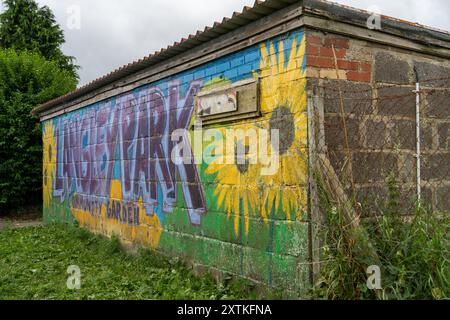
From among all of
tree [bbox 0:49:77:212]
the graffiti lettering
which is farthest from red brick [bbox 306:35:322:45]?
tree [bbox 0:49:77:212]

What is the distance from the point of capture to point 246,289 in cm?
469

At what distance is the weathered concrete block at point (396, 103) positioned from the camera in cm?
452

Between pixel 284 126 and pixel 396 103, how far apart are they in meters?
1.22

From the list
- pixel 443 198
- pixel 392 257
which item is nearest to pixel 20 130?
pixel 443 198

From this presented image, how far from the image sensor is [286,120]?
4.30 metres

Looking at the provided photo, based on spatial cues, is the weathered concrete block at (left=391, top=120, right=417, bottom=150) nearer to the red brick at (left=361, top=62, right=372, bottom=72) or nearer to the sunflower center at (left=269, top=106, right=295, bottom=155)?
the red brick at (left=361, top=62, right=372, bottom=72)

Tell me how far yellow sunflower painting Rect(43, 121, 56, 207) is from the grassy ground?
2628 mm

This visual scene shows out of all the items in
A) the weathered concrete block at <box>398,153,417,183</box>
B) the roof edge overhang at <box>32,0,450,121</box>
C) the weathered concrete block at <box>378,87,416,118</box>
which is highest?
the roof edge overhang at <box>32,0,450,121</box>

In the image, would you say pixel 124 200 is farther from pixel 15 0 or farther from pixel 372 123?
pixel 15 0

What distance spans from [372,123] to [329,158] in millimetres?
653

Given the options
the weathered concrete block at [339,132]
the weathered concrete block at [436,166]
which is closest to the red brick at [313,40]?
the weathered concrete block at [339,132]

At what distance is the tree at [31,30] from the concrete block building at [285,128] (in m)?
16.9

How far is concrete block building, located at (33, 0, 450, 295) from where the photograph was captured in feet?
13.6

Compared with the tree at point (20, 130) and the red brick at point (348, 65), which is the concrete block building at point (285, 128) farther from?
the tree at point (20, 130)
